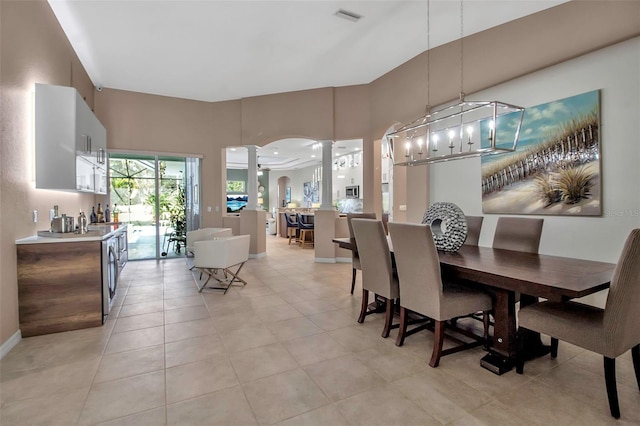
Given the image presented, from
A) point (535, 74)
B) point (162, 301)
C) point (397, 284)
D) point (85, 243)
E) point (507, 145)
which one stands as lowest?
point (162, 301)

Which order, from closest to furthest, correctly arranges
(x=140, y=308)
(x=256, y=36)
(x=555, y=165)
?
(x=555, y=165) → (x=140, y=308) → (x=256, y=36)

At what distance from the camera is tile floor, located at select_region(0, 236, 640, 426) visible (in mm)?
1820

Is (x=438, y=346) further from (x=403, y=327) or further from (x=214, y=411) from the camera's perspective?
(x=214, y=411)

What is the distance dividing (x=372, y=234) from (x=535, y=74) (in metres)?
2.78

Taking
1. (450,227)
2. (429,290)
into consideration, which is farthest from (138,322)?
(450,227)

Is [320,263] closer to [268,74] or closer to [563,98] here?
[268,74]

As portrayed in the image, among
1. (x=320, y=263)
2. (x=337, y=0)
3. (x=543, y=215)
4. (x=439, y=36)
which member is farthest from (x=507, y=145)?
(x=320, y=263)

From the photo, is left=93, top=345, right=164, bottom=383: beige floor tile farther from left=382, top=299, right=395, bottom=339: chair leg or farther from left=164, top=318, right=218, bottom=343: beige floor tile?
left=382, top=299, right=395, bottom=339: chair leg

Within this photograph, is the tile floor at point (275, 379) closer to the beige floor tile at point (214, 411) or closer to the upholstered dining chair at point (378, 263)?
the beige floor tile at point (214, 411)

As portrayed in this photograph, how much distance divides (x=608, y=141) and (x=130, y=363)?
4691 mm

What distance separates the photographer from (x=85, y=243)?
304 cm

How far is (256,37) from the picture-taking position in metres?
4.34

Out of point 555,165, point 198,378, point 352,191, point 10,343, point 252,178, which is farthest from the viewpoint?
point 352,191

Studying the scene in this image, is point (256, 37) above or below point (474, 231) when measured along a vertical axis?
above
